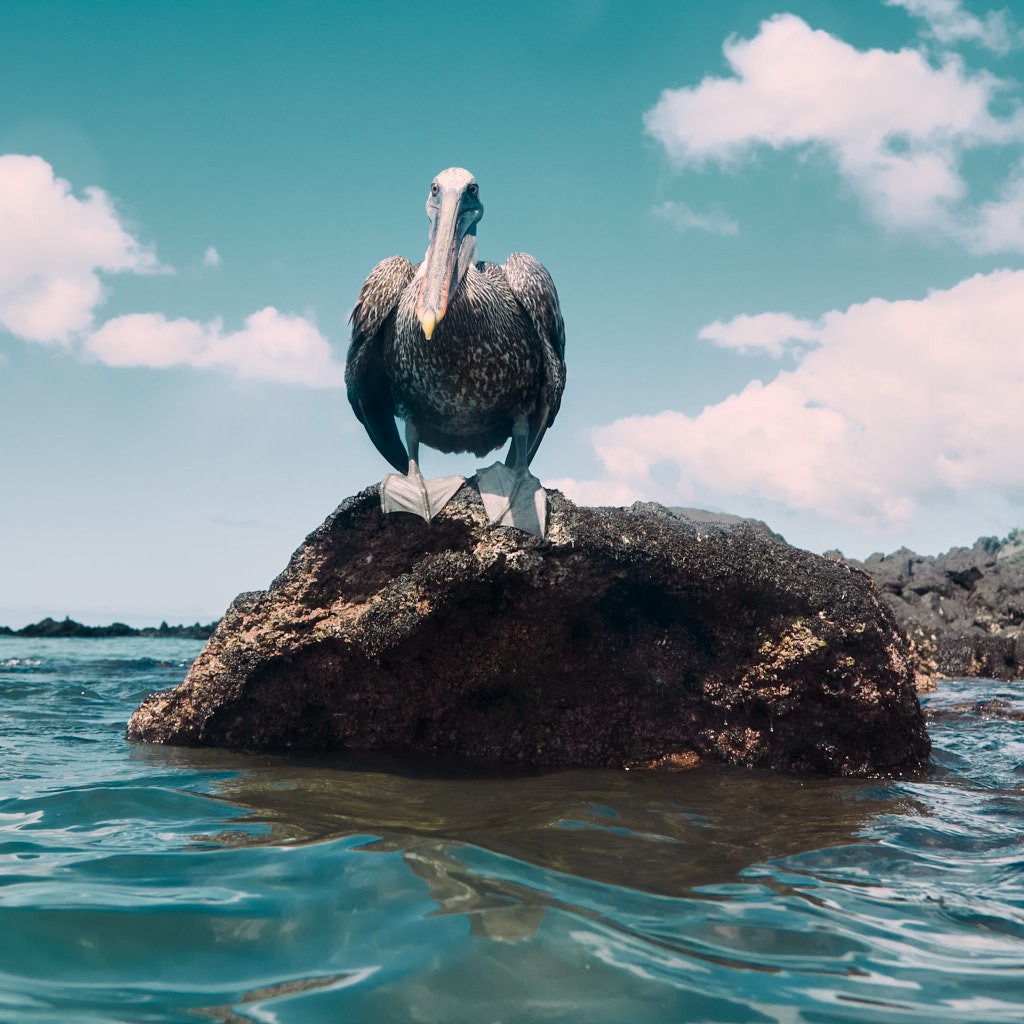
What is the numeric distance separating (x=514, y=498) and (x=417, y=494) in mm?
571

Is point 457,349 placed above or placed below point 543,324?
below

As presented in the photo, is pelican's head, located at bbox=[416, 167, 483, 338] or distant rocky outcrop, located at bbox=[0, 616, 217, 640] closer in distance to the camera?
pelican's head, located at bbox=[416, 167, 483, 338]

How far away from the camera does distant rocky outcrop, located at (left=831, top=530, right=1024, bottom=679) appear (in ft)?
46.9

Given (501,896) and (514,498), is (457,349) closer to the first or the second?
(514,498)

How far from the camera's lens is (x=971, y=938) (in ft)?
8.89

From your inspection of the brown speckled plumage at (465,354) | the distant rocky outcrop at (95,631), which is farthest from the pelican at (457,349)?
the distant rocky outcrop at (95,631)

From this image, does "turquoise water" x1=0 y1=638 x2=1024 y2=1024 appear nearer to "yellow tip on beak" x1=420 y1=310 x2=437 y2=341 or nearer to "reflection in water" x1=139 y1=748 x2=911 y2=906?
"reflection in water" x1=139 y1=748 x2=911 y2=906

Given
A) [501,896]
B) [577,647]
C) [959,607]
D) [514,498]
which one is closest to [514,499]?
[514,498]

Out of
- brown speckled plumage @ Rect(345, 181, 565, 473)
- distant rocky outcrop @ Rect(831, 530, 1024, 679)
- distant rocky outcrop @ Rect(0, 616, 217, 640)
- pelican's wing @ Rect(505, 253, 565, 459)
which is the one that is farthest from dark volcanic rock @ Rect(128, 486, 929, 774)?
distant rocky outcrop @ Rect(0, 616, 217, 640)

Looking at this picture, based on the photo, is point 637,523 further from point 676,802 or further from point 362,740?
point 362,740

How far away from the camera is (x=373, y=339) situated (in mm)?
6016

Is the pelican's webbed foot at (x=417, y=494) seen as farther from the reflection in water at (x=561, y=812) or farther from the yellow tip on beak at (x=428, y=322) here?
the reflection in water at (x=561, y=812)

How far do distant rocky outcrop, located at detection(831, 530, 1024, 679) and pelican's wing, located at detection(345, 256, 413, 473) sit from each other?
957 centimetres

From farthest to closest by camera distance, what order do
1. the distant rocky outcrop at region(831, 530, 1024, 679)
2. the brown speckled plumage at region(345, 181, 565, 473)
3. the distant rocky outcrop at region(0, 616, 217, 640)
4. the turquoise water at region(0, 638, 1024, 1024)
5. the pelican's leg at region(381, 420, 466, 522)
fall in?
the distant rocky outcrop at region(0, 616, 217, 640) → the distant rocky outcrop at region(831, 530, 1024, 679) → the brown speckled plumage at region(345, 181, 565, 473) → the pelican's leg at region(381, 420, 466, 522) → the turquoise water at region(0, 638, 1024, 1024)
